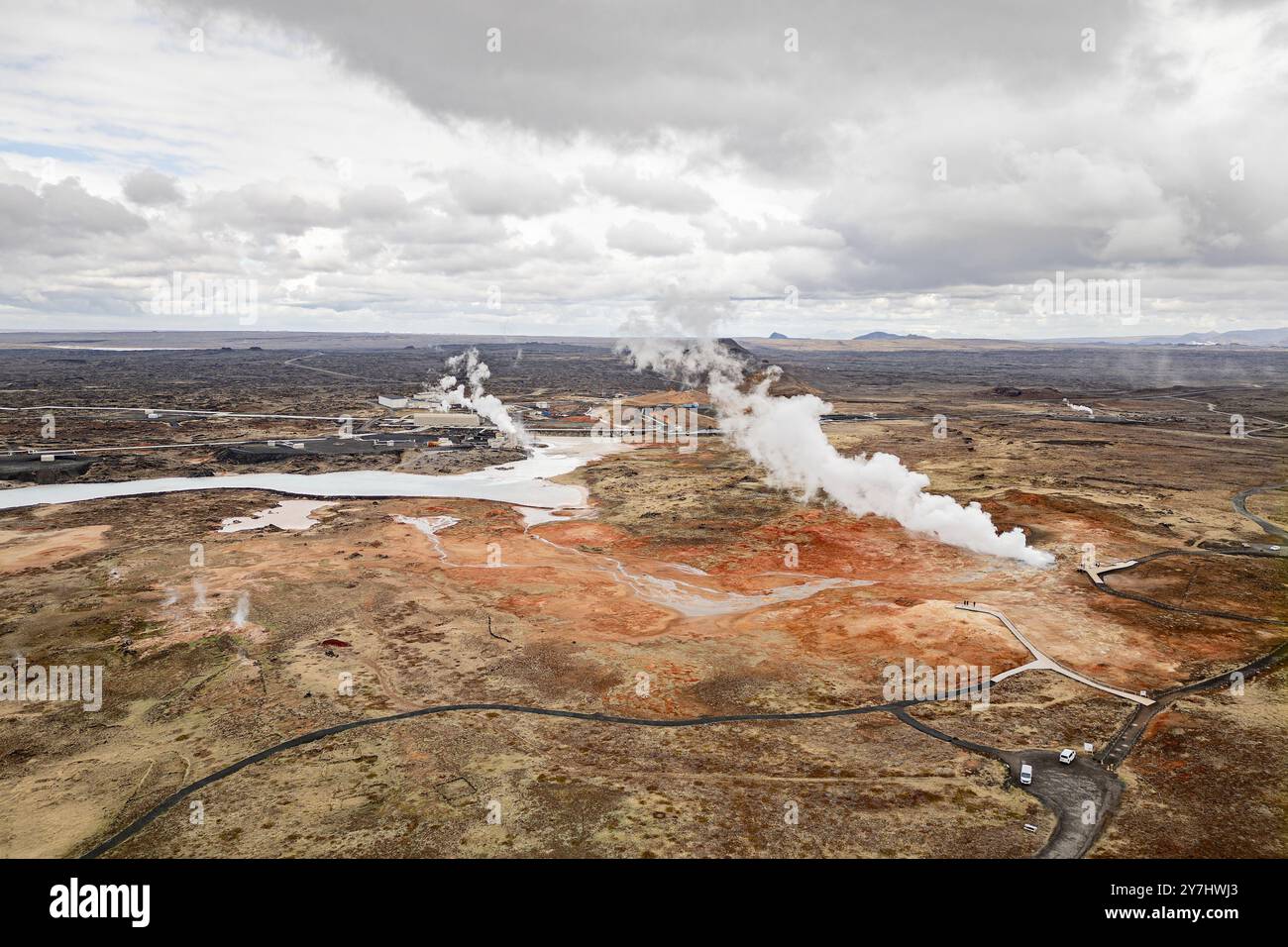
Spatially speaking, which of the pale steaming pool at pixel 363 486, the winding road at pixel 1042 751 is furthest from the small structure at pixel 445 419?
the winding road at pixel 1042 751

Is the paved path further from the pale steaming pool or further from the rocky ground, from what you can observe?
the pale steaming pool

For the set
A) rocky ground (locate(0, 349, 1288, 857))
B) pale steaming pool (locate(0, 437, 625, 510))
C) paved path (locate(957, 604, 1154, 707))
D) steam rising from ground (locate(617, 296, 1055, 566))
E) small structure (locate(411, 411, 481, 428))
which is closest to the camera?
rocky ground (locate(0, 349, 1288, 857))

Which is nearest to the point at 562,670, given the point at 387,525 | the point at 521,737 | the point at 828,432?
the point at 521,737

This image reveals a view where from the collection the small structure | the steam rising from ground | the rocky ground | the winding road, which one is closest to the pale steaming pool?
the rocky ground

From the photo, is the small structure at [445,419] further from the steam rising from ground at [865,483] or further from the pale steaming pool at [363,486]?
the steam rising from ground at [865,483]

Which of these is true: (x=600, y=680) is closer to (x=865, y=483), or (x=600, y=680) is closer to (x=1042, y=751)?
(x=1042, y=751)

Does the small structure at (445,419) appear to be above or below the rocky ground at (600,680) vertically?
above

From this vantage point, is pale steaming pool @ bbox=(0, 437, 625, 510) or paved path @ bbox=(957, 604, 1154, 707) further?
pale steaming pool @ bbox=(0, 437, 625, 510)

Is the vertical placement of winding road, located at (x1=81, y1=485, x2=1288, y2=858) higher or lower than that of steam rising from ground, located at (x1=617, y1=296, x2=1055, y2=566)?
lower

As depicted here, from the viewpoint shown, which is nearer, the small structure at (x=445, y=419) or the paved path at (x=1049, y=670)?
the paved path at (x=1049, y=670)

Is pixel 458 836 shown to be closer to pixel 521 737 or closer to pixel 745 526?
pixel 521 737
